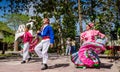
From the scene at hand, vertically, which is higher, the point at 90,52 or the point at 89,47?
the point at 89,47

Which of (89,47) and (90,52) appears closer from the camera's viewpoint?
(89,47)

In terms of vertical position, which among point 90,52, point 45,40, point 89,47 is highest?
point 45,40

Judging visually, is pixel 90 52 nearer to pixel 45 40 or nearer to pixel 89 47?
pixel 89 47

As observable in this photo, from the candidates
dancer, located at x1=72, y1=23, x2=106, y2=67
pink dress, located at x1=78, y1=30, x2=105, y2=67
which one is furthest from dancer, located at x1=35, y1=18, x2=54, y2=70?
pink dress, located at x1=78, y1=30, x2=105, y2=67

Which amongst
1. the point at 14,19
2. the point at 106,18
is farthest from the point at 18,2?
the point at 14,19

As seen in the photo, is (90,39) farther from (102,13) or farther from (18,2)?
(102,13)

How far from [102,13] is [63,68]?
17.0m

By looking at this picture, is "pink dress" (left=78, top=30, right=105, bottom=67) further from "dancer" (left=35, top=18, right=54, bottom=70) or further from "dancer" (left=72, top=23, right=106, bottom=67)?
"dancer" (left=35, top=18, right=54, bottom=70)

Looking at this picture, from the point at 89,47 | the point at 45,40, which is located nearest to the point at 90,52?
the point at 89,47

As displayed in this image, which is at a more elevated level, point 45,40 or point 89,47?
point 45,40

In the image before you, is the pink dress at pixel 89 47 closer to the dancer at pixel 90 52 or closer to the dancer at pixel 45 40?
the dancer at pixel 90 52

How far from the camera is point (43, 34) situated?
12.2m

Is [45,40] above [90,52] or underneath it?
above

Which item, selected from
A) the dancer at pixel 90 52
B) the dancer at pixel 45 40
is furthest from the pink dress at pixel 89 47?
the dancer at pixel 45 40
